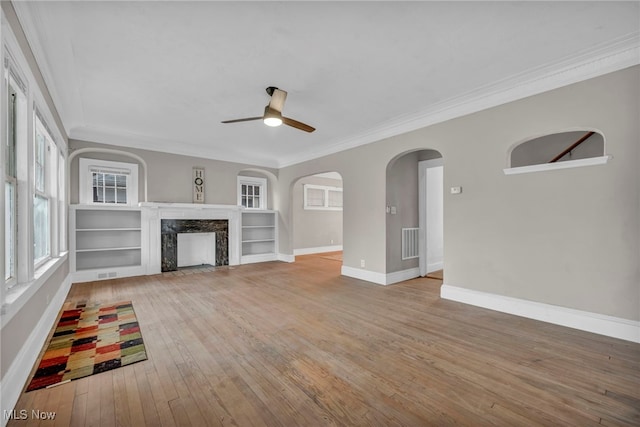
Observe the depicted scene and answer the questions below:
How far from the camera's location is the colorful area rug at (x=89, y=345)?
7.01 ft

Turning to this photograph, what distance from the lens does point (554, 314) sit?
307 centimetres

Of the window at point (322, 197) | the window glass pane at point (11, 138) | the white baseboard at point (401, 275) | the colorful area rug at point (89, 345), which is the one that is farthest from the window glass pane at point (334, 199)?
the window glass pane at point (11, 138)

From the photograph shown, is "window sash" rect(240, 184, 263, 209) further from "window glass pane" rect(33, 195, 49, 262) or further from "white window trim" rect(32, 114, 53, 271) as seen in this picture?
"window glass pane" rect(33, 195, 49, 262)

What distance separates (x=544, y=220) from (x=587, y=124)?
3.49ft

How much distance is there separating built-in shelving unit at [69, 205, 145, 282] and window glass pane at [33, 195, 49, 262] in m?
1.73

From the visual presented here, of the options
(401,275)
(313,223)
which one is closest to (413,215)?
(401,275)

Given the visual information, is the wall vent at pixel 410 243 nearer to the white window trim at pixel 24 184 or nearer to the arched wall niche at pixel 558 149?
the arched wall niche at pixel 558 149

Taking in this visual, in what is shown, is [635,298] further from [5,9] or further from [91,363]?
[5,9]

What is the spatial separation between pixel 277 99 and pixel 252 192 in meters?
4.86

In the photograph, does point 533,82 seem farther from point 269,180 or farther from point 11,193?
point 269,180

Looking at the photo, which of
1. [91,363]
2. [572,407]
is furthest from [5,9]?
[572,407]

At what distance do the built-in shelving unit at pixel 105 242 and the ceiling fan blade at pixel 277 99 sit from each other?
4.14 meters

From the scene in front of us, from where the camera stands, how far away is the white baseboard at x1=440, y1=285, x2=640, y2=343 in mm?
2662

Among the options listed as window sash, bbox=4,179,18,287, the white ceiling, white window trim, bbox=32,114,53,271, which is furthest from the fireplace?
window sash, bbox=4,179,18,287
